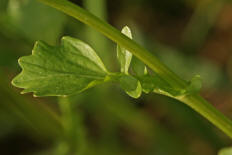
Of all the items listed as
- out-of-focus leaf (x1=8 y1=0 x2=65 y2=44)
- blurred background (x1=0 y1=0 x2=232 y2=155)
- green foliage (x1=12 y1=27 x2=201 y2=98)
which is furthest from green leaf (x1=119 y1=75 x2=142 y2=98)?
out-of-focus leaf (x1=8 y1=0 x2=65 y2=44)

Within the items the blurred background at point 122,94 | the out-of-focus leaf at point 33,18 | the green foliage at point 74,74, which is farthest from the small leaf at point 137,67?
the out-of-focus leaf at point 33,18

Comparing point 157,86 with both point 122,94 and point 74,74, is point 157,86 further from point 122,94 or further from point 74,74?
point 122,94

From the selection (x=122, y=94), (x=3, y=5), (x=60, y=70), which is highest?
(x=60, y=70)

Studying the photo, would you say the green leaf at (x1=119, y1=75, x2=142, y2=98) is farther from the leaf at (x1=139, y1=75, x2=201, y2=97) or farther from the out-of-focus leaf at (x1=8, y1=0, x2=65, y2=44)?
the out-of-focus leaf at (x1=8, y1=0, x2=65, y2=44)

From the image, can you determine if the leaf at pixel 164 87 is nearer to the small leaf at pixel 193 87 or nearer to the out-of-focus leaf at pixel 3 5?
the small leaf at pixel 193 87

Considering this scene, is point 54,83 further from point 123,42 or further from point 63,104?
point 63,104

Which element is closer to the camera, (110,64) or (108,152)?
(108,152)

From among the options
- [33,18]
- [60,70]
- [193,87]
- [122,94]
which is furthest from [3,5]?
[193,87]

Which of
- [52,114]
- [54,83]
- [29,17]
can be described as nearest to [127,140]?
[52,114]
